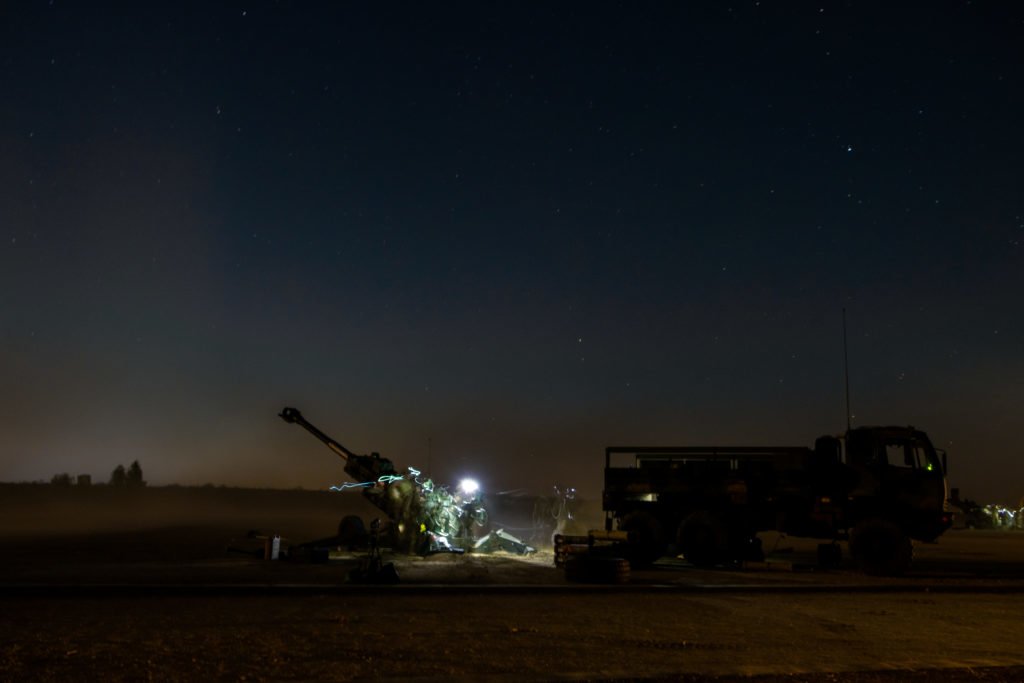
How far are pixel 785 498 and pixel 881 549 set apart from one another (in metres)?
2.58

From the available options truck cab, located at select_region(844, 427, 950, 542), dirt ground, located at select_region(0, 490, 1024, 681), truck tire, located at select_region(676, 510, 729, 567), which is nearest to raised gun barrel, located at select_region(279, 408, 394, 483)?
dirt ground, located at select_region(0, 490, 1024, 681)

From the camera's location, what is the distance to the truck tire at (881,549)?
20297 mm

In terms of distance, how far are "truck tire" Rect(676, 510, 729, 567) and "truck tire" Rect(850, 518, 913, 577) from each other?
10.1ft

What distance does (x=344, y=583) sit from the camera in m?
16.5

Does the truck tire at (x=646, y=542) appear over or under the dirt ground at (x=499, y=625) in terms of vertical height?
over

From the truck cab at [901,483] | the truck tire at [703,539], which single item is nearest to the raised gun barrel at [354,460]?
the truck tire at [703,539]

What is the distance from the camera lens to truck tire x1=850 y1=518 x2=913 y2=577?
20.3m

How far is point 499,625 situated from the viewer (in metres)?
12.2

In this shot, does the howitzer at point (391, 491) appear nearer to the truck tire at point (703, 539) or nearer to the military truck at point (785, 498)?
the military truck at point (785, 498)

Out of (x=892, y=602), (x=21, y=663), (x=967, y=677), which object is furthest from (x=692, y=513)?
(x=21, y=663)

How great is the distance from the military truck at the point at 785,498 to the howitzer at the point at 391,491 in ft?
18.4

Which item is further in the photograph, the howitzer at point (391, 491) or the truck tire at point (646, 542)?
the howitzer at point (391, 491)

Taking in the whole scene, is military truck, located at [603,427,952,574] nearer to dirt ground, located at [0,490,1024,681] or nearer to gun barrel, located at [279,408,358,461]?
dirt ground, located at [0,490,1024,681]

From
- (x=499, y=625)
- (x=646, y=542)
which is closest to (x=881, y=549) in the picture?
(x=646, y=542)
